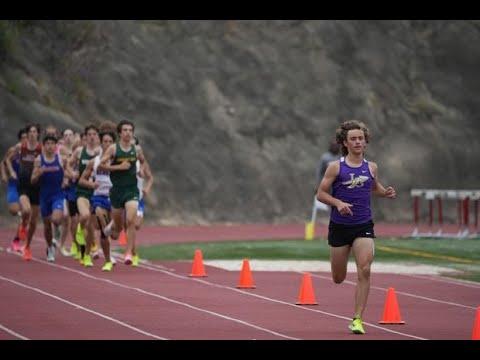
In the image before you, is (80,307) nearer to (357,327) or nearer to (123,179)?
(357,327)

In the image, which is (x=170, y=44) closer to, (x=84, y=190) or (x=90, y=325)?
(x=84, y=190)

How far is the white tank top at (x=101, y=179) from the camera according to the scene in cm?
2231

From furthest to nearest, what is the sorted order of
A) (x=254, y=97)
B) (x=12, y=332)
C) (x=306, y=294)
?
(x=254, y=97), (x=306, y=294), (x=12, y=332)

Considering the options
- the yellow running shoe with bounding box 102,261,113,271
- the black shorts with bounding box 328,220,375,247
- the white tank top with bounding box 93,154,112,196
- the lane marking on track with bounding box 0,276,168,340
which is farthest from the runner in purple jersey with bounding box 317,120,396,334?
the white tank top with bounding box 93,154,112,196

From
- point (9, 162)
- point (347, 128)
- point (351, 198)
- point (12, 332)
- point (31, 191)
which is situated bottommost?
point (12, 332)

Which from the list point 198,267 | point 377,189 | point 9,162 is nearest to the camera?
point 377,189

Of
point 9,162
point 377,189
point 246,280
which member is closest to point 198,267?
point 246,280

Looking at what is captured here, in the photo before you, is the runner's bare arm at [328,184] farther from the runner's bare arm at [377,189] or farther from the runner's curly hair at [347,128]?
the runner's bare arm at [377,189]

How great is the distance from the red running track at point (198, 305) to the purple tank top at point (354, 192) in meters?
1.10

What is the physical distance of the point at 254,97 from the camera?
43.7 meters

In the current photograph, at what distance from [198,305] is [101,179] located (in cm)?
607

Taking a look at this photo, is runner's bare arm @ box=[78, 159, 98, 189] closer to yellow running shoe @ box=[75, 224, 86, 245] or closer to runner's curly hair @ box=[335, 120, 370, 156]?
yellow running shoe @ box=[75, 224, 86, 245]

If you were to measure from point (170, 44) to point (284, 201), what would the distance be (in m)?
5.73
